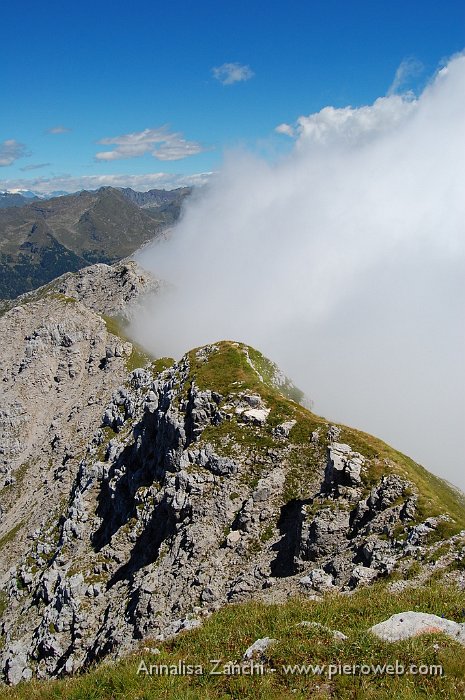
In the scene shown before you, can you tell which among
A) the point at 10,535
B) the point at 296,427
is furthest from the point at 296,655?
the point at 10,535

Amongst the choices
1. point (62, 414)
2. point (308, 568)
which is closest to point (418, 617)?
point (308, 568)

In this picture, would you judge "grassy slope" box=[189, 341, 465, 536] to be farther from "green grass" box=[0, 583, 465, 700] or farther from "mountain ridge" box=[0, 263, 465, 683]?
"green grass" box=[0, 583, 465, 700]

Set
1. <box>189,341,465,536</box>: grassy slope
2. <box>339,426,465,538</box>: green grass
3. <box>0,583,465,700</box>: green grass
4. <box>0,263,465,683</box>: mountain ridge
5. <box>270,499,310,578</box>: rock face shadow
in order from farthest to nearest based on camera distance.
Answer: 1. <box>270,499,310,578</box>: rock face shadow
2. <box>189,341,465,536</box>: grassy slope
3. <box>0,263,465,683</box>: mountain ridge
4. <box>339,426,465,538</box>: green grass
5. <box>0,583,465,700</box>: green grass

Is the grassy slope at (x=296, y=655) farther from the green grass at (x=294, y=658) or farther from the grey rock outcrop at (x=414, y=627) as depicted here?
the grey rock outcrop at (x=414, y=627)

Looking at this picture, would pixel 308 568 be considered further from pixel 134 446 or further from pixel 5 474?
pixel 5 474

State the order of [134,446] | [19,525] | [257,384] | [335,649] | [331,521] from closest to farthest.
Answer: [335,649]
[331,521]
[257,384]
[134,446]
[19,525]

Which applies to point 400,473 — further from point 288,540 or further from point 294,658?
point 294,658

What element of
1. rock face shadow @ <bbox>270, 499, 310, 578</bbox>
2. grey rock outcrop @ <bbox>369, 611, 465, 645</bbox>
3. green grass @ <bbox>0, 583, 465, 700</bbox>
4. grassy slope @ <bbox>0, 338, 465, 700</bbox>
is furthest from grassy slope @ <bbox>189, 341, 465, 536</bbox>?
grey rock outcrop @ <bbox>369, 611, 465, 645</bbox>

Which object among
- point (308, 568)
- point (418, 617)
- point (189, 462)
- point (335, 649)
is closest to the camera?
point (335, 649)
